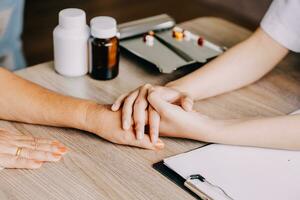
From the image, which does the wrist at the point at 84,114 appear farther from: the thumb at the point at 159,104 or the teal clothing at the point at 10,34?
the teal clothing at the point at 10,34

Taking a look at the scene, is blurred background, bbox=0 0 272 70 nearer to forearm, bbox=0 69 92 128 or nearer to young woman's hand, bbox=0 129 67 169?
forearm, bbox=0 69 92 128

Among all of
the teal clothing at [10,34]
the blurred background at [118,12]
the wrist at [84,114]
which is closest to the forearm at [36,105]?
the wrist at [84,114]

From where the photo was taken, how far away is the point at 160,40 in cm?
129

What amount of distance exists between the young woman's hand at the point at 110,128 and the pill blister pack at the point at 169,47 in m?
0.21

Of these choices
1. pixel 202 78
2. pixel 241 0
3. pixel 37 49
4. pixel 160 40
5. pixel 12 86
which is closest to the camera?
pixel 12 86

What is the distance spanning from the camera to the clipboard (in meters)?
0.83

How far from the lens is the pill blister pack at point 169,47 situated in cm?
120

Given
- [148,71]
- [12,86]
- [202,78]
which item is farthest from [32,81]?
[202,78]

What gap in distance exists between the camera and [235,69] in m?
1.18

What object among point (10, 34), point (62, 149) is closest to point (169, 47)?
point (62, 149)

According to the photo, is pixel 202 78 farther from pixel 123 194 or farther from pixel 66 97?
pixel 123 194

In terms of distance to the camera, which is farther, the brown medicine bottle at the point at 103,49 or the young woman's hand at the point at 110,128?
the brown medicine bottle at the point at 103,49

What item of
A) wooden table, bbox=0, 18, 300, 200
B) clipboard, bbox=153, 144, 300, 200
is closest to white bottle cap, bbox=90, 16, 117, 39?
wooden table, bbox=0, 18, 300, 200

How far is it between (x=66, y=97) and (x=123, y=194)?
284mm
